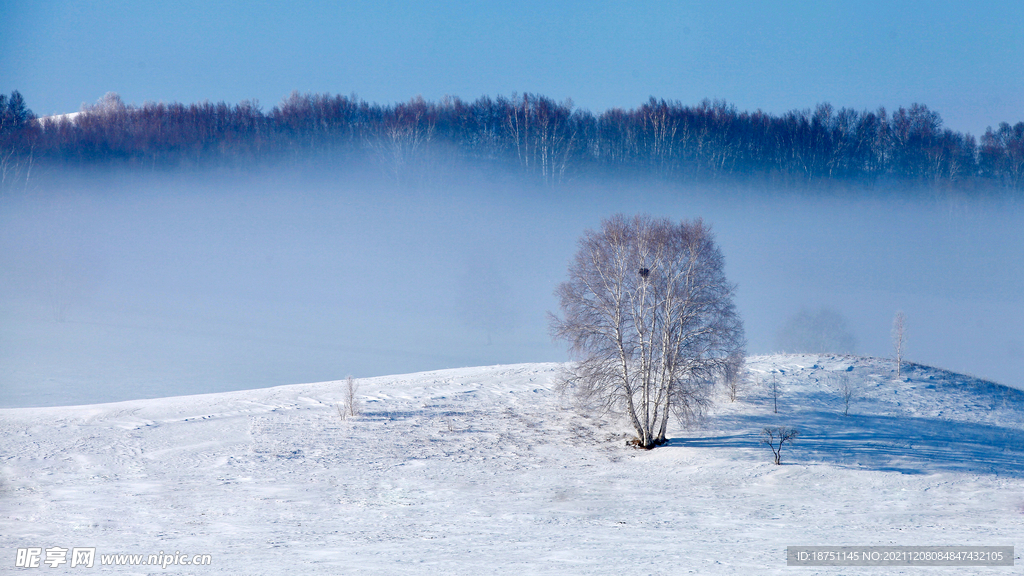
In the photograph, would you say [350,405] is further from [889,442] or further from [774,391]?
[889,442]

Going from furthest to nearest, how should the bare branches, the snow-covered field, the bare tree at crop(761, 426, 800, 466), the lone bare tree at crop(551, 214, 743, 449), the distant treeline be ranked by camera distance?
the distant treeline
the bare branches
the lone bare tree at crop(551, 214, 743, 449)
the bare tree at crop(761, 426, 800, 466)
the snow-covered field

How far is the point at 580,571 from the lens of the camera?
1160 centimetres

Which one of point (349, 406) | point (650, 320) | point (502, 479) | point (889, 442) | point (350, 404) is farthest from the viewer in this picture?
point (349, 406)

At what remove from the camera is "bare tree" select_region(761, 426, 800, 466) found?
886 inches

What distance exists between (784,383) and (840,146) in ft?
278

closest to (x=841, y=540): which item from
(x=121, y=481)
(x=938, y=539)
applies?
(x=938, y=539)

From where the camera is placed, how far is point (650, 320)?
26203 millimetres

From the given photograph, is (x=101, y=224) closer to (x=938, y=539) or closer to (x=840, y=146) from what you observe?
(x=938, y=539)

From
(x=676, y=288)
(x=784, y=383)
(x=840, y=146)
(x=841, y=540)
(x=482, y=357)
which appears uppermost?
(x=840, y=146)

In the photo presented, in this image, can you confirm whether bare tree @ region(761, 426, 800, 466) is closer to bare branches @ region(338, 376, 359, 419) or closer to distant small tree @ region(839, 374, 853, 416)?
distant small tree @ region(839, 374, 853, 416)

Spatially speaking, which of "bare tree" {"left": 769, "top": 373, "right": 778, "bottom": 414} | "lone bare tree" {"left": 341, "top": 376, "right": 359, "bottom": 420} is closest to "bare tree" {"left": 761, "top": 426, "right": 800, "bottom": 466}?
"bare tree" {"left": 769, "top": 373, "right": 778, "bottom": 414}

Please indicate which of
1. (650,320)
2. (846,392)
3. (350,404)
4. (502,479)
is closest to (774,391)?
(846,392)

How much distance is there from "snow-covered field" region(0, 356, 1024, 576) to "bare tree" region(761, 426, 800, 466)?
0.55 meters

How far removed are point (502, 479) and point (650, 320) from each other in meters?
9.15
